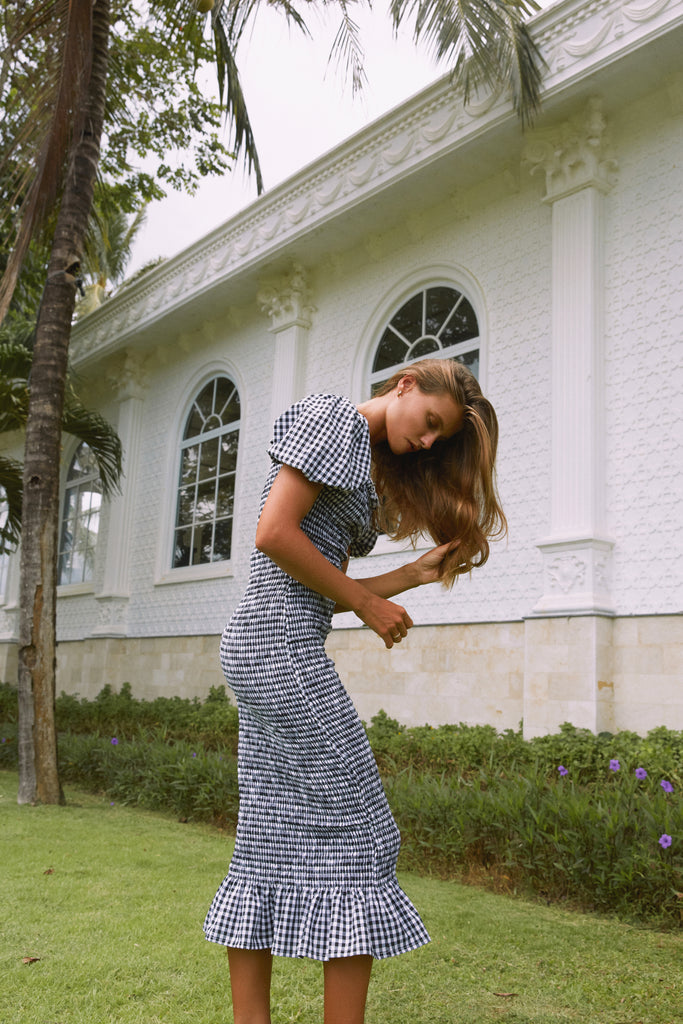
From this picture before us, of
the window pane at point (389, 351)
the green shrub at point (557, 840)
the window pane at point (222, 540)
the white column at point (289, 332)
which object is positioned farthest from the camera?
the window pane at point (222, 540)

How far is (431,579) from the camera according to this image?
188cm

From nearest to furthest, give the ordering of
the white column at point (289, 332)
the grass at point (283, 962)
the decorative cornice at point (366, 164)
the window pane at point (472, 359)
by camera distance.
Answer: the grass at point (283, 962), the decorative cornice at point (366, 164), the window pane at point (472, 359), the white column at point (289, 332)

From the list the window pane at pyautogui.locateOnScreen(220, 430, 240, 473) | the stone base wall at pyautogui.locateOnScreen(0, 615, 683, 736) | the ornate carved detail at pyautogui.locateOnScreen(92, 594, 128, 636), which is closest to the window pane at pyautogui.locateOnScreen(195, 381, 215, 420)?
the window pane at pyautogui.locateOnScreen(220, 430, 240, 473)

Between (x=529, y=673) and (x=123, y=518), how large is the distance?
8052mm

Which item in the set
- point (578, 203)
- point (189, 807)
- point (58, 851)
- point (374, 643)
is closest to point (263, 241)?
point (578, 203)

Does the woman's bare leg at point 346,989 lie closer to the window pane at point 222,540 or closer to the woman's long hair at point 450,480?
the woman's long hair at point 450,480

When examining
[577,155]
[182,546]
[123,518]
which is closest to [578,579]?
[577,155]

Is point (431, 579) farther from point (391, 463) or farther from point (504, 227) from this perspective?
point (504, 227)

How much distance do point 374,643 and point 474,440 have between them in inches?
264

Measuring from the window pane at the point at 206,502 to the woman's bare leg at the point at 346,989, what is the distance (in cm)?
1022

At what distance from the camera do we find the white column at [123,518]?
12.7 meters

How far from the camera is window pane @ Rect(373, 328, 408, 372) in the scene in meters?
9.29

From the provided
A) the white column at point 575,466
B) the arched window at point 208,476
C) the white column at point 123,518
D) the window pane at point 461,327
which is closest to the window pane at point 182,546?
the arched window at point 208,476

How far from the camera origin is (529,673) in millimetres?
6617
